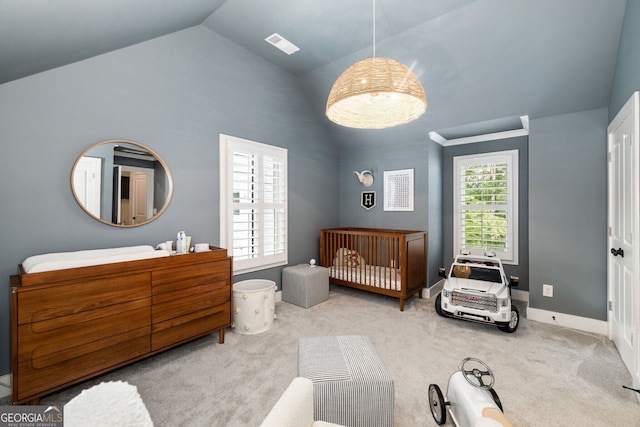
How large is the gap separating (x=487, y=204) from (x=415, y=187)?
1.14 metres

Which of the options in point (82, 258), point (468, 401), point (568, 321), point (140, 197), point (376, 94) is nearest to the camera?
point (468, 401)

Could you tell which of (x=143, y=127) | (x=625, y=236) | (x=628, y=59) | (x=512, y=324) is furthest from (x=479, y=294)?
(x=143, y=127)

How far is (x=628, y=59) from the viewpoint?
220 cm

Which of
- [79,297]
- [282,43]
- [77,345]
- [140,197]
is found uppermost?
[282,43]

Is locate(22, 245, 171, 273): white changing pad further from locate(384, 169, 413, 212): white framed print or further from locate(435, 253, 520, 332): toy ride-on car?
locate(384, 169, 413, 212): white framed print

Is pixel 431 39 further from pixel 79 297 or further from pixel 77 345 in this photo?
pixel 77 345

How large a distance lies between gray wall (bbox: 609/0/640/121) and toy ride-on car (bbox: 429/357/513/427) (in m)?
2.34

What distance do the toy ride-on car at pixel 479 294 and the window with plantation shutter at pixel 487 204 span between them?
913 mm

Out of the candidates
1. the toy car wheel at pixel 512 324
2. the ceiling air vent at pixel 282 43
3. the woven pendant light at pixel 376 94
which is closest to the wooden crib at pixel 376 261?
the toy car wheel at pixel 512 324

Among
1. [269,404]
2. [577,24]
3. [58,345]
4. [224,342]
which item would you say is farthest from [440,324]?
[58,345]

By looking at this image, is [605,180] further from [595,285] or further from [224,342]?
[224,342]

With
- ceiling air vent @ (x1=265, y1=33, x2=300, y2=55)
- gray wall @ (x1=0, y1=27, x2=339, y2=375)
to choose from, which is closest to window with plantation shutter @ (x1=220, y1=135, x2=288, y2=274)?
gray wall @ (x1=0, y1=27, x2=339, y2=375)

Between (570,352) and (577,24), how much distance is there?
2.86 metres

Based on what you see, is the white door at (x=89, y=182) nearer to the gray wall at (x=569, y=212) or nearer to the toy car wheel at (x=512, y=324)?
the toy car wheel at (x=512, y=324)
